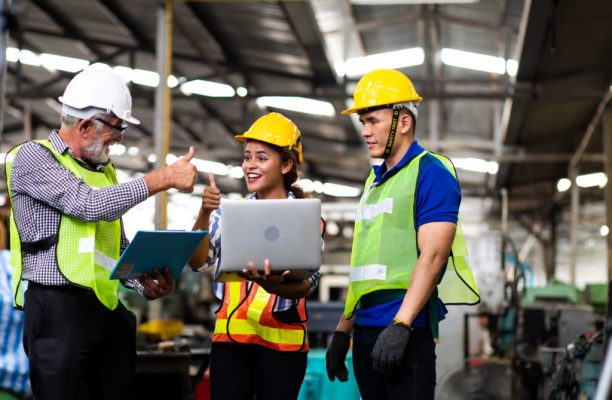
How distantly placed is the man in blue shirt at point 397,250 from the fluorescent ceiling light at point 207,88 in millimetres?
10959

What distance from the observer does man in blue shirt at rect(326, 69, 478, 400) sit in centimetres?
288

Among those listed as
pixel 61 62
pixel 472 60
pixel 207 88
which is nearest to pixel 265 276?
pixel 472 60

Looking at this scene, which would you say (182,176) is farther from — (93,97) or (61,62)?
(61,62)

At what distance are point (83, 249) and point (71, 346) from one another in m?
0.32

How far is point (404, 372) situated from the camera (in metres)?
2.89

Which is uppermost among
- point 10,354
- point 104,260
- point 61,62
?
point 61,62

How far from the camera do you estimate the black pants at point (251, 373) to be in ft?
10.6

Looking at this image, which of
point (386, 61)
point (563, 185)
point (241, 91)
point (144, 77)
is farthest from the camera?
point (563, 185)

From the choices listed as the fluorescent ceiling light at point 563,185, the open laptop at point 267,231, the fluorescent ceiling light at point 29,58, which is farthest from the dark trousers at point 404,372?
the fluorescent ceiling light at point 563,185

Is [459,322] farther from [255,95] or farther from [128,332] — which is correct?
[255,95]

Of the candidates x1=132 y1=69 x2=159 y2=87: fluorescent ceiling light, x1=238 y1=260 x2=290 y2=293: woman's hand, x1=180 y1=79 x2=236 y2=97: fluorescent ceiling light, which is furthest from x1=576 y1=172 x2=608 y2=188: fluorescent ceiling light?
x1=238 y1=260 x2=290 y2=293: woman's hand

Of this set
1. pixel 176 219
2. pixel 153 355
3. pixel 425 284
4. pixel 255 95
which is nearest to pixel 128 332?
pixel 425 284

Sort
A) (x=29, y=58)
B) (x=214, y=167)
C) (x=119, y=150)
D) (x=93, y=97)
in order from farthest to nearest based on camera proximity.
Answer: (x=214, y=167) < (x=119, y=150) < (x=29, y=58) < (x=93, y=97)

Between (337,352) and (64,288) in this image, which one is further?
(337,352)
